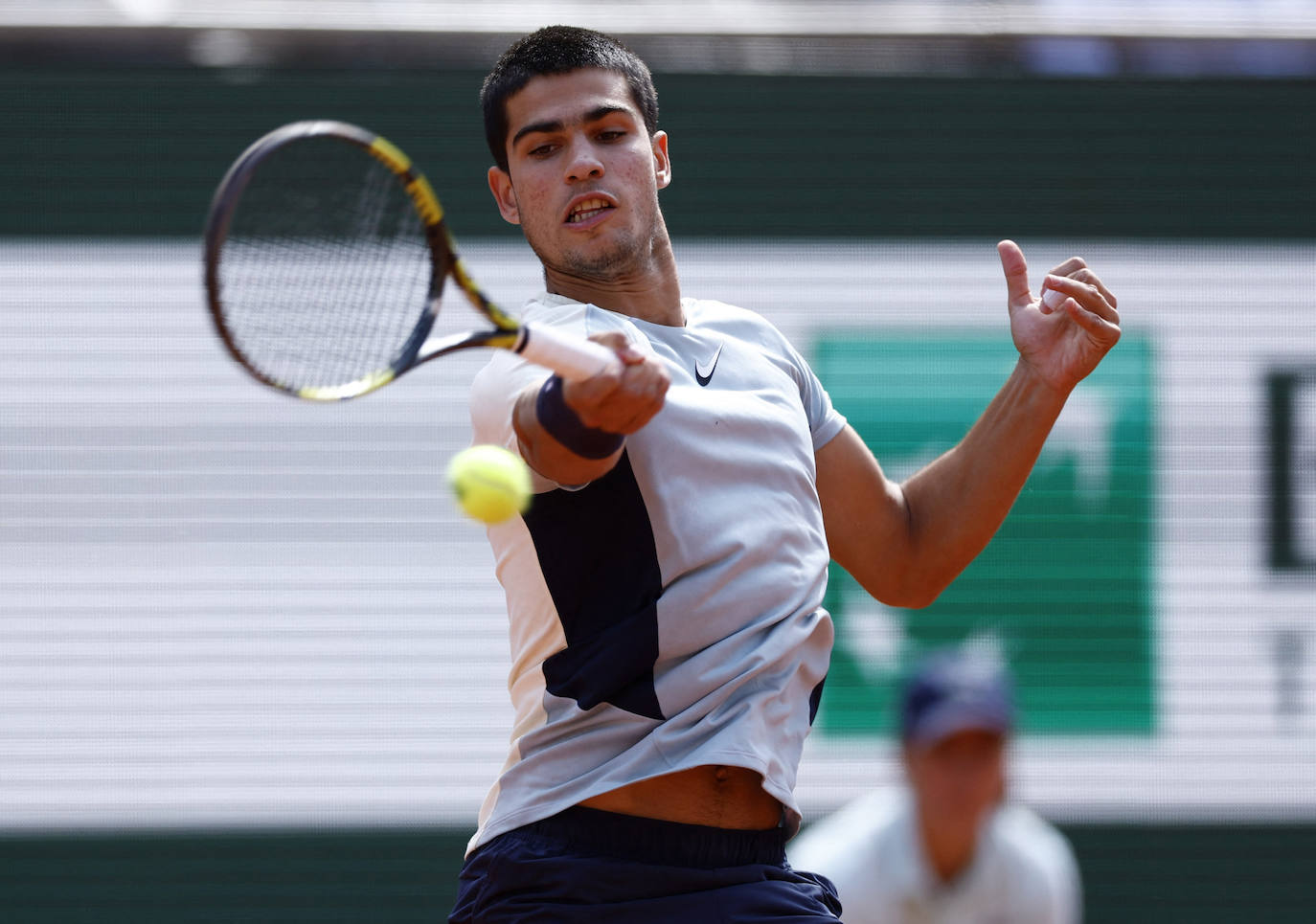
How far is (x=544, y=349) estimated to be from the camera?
2.06m

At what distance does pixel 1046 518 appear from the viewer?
240 inches

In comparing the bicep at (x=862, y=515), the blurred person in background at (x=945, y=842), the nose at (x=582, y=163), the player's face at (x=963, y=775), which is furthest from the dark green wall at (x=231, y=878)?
the nose at (x=582, y=163)

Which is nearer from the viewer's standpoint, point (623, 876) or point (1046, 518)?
point (623, 876)

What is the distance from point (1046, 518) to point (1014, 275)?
11.0 feet

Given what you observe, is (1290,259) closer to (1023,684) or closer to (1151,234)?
(1151,234)

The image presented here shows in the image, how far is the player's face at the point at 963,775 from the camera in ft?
12.5

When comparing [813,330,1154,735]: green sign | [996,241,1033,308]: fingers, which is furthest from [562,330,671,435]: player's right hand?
[813,330,1154,735]: green sign

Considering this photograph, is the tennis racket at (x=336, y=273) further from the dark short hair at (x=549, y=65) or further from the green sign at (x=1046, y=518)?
the green sign at (x=1046, y=518)

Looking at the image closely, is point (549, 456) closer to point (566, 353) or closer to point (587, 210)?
point (566, 353)

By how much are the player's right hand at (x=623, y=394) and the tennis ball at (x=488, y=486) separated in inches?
5.2

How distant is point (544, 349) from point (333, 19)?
4429 millimetres

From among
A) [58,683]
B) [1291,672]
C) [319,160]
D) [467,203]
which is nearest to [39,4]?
[467,203]

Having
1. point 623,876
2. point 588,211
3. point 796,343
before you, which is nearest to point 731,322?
point 588,211

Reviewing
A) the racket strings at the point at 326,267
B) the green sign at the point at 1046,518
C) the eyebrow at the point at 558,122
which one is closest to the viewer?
the racket strings at the point at 326,267
